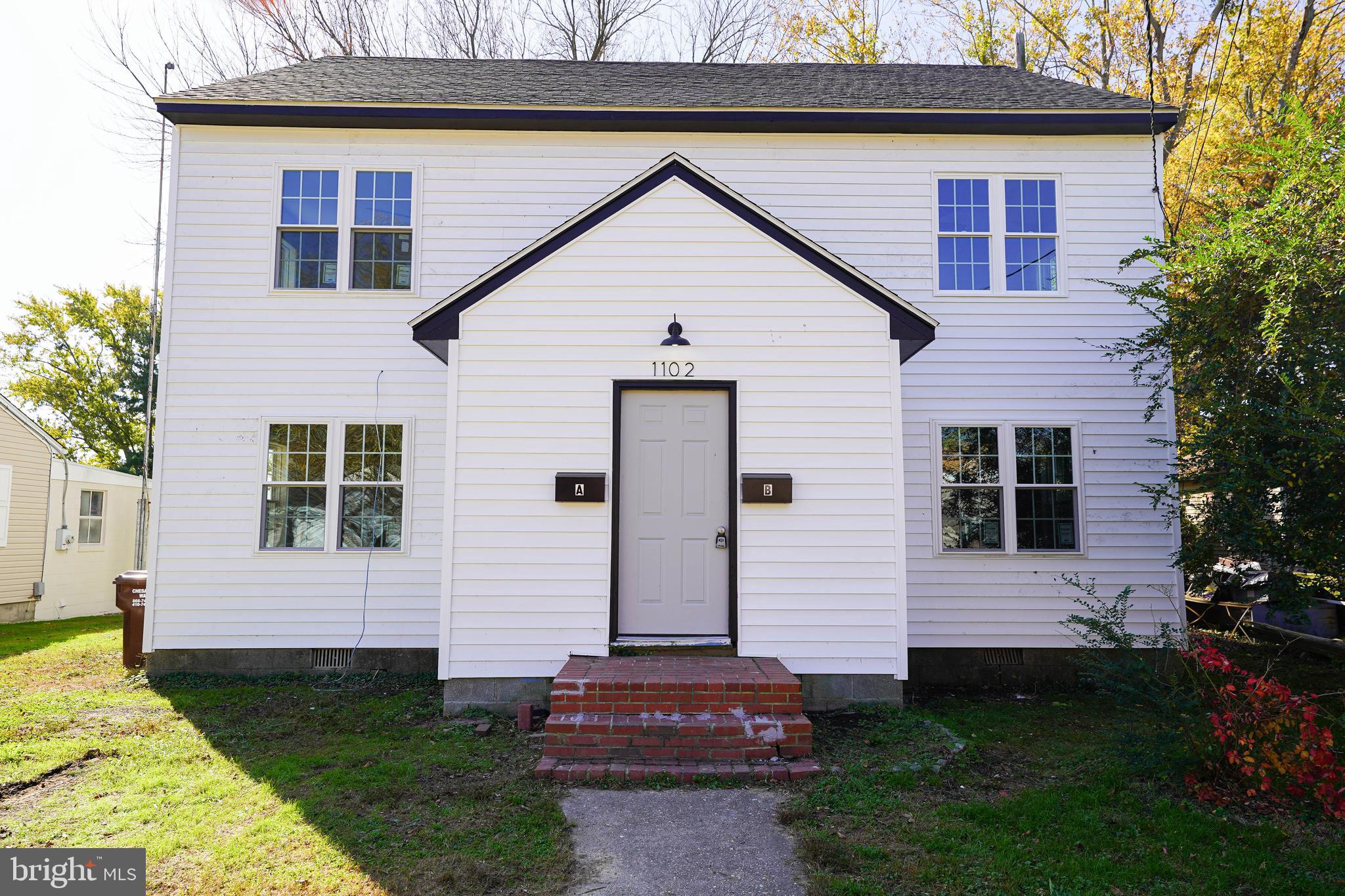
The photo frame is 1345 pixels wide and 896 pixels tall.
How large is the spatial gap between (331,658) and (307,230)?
15.3 ft

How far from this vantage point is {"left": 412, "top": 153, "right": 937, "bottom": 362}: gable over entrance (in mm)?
6574

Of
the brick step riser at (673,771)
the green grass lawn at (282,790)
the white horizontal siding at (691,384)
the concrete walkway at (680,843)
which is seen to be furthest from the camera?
the white horizontal siding at (691,384)

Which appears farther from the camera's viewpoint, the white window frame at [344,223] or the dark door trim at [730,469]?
the white window frame at [344,223]

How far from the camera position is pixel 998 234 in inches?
340

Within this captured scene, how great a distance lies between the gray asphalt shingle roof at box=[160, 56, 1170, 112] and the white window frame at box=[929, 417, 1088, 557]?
3.48 metres

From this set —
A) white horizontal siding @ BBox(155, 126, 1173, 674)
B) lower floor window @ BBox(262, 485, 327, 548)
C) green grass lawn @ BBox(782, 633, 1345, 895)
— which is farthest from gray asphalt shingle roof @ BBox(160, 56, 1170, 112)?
green grass lawn @ BBox(782, 633, 1345, 895)

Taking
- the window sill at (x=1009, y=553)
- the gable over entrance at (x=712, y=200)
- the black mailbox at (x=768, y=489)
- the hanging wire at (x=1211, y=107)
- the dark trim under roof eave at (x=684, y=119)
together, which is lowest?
the window sill at (x=1009, y=553)

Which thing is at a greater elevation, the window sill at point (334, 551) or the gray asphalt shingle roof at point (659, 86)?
the gray asphalt shingle roof at point (659, 86)

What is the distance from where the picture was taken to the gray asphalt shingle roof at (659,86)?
861cm

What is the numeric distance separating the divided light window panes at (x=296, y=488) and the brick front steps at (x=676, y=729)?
406 cm

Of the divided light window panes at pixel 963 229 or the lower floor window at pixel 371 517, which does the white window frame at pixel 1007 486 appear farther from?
the lower floor window at pixel 371 517

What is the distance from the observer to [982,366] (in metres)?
8.51

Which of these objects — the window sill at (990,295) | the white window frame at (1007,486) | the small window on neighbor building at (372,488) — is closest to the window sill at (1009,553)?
the white window frame at (1007,486)

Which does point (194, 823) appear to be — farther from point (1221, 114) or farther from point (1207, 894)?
point (1221, 114)
